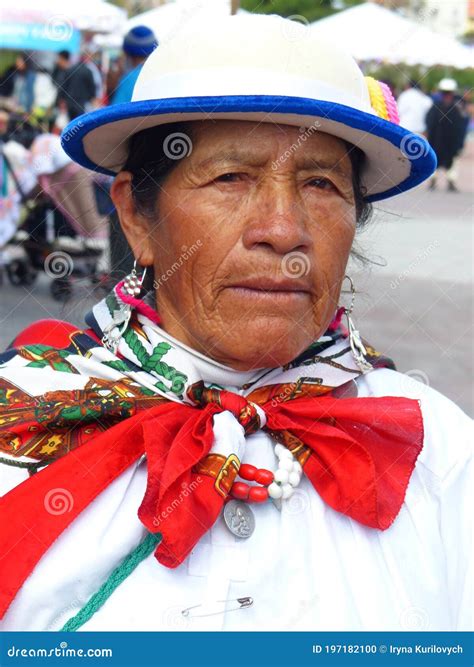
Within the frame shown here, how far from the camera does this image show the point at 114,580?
2.06 meters

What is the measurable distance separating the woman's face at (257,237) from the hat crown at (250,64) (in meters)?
0.09

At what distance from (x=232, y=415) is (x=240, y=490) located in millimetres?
175

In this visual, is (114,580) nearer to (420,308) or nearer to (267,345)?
(267,345)

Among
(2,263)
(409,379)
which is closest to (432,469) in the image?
(409,379)

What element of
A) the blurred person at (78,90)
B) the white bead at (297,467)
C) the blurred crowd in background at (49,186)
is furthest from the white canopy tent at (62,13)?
the white bead at (297,467)

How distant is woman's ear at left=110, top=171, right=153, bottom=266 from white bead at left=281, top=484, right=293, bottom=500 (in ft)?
2.08

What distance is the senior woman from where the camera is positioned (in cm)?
207

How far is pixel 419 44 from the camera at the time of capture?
2033 centimetres

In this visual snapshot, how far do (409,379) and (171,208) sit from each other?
77cm

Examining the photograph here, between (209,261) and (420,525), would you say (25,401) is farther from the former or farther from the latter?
(420,525)

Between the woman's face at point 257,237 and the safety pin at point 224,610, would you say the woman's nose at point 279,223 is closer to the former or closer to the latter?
the woman's face at point 257,237

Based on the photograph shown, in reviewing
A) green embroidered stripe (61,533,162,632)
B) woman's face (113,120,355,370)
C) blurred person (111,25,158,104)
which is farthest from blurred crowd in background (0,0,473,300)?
green embroidered stripe (61,533,162,632)

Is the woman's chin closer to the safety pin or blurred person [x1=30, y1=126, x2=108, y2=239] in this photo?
the safety pin

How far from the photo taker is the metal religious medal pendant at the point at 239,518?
2.12 meters
